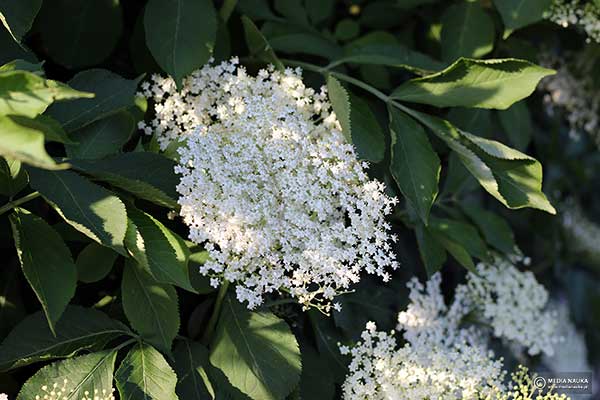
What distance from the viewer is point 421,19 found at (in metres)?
2.19

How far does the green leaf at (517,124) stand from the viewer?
2014 millimetres

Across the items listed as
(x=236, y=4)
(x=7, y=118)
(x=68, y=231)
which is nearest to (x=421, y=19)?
(x=236, y=4)

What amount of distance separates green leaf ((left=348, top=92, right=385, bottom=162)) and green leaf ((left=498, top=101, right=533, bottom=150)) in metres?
0.57

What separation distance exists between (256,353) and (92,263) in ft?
1.11

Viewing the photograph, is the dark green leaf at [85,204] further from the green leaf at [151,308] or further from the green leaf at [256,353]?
the green leaf at [256,353]

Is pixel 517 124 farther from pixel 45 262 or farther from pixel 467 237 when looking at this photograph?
pixel 45 262

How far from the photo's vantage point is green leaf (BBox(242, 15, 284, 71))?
1.66 metres

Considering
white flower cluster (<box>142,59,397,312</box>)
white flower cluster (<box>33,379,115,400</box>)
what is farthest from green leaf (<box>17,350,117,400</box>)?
white flower cluster (<box>142,59,397,312</box>)

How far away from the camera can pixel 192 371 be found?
1.43 metres

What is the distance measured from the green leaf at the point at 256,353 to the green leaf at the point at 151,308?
0.10 m

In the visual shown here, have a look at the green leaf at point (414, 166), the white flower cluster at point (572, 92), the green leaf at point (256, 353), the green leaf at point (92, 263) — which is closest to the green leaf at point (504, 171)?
the green leaf at point (414, 166)

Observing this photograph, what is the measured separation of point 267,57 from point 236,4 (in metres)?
0.24

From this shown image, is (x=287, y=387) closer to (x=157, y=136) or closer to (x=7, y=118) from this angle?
(x=157, y=136)

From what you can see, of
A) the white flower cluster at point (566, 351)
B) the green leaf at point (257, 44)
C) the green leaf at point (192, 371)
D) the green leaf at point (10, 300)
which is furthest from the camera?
the white flower cluster at point (566, 351)
